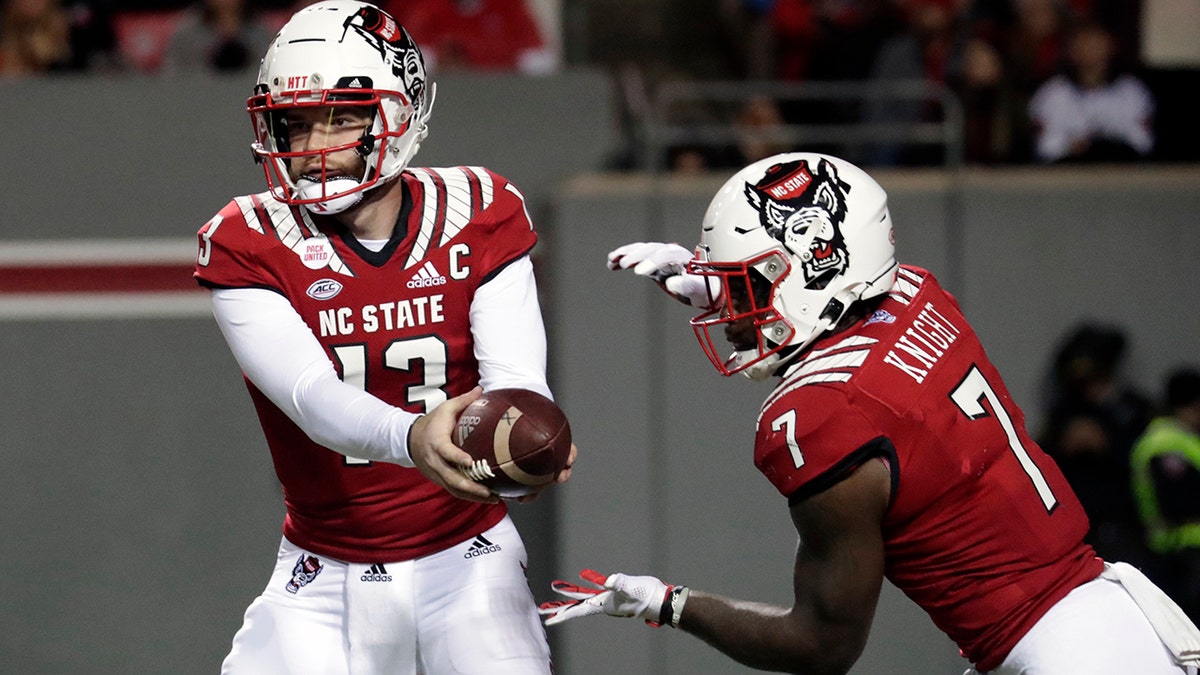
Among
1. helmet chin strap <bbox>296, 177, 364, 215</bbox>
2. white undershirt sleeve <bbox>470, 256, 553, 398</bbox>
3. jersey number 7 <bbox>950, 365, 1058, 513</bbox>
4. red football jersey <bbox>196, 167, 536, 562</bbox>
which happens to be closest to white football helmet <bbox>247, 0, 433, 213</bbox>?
helmet chin strap <bbox>296, 177, 364, 215</bbox>

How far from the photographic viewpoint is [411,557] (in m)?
3.09

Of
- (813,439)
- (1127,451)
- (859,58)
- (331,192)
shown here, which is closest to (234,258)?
(331,192)

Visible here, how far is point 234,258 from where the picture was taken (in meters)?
3.03

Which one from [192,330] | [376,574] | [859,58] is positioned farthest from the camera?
[859,58]

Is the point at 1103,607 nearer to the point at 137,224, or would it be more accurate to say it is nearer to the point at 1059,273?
the point at 1059,273

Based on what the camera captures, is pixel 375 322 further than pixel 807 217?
Yes

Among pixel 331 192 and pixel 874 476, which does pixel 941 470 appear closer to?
pixel 874 476

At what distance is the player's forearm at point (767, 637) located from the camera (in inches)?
108

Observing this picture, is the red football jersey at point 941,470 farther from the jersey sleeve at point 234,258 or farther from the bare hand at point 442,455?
the jersey sleeve at point 234,258

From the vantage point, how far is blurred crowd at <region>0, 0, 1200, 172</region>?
21.4 ft

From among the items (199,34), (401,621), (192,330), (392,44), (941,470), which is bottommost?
(192,330)

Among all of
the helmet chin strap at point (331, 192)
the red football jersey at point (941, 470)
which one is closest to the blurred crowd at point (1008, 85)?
the helmet chin strap at point (331, 192)

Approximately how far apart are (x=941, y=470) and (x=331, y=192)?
1317mm

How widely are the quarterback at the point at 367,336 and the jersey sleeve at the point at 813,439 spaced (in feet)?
1.64
